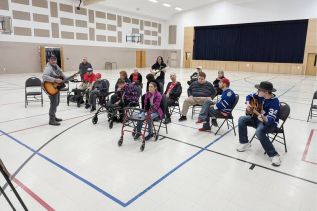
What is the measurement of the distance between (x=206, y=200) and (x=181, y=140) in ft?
6.67

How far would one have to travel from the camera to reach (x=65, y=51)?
65.6 feet

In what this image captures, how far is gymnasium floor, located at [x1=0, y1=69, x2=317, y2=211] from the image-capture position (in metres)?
2.80

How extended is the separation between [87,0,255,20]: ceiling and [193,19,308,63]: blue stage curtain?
3169mm

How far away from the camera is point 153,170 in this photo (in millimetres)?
3539

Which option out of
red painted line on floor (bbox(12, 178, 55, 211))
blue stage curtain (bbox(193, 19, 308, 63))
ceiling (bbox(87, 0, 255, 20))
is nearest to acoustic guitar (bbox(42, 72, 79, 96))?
red painted line on floor (bbox(12, 178, 55, 211))

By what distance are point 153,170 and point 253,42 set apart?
2460cm

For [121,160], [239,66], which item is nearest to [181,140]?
[121,160]

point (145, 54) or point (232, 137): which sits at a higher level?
point (145, 54)

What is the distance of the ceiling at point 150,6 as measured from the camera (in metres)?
21.7

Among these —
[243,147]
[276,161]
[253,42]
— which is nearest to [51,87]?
[243,147]

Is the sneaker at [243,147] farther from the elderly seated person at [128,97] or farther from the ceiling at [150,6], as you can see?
the ceiling at [150,6]

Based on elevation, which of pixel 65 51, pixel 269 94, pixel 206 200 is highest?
pixel 65 51

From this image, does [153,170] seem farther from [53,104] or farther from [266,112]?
[53,104]

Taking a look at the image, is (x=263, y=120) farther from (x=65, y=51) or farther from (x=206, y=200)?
(x=65, y=51)
